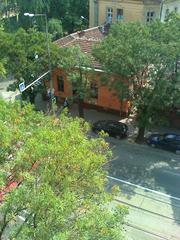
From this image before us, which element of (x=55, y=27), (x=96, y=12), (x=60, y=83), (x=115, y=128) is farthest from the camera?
(x=55, y=27)

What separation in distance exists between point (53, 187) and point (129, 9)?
3442 centimetres

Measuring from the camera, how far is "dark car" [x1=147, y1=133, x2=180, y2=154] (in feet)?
92.3

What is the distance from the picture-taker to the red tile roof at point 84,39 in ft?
116

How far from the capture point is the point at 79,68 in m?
29.5

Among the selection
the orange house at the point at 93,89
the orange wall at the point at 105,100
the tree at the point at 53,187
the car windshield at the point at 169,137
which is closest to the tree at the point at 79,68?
the orange house at the point at 93,89

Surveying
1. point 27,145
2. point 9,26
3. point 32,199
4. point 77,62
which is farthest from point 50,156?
point 9,26

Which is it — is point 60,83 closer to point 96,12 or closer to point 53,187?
point 96,12

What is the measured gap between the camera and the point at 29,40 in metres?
31.3

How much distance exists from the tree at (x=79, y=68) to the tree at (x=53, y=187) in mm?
14051

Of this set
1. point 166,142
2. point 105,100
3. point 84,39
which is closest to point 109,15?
point 84,39

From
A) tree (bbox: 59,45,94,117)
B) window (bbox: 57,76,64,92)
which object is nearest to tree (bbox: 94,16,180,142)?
tree (bbox: 59,45,94,117)

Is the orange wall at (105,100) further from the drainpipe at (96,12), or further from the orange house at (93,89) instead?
the drainpipe at (96,12)

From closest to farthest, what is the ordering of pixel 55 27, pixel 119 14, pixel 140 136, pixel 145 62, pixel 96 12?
Result: pixel 145 62
pixel 140 136
pixel 119 14
pixel 96 12
pixel 55 27

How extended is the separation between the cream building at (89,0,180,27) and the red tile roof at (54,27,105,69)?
4621mm
